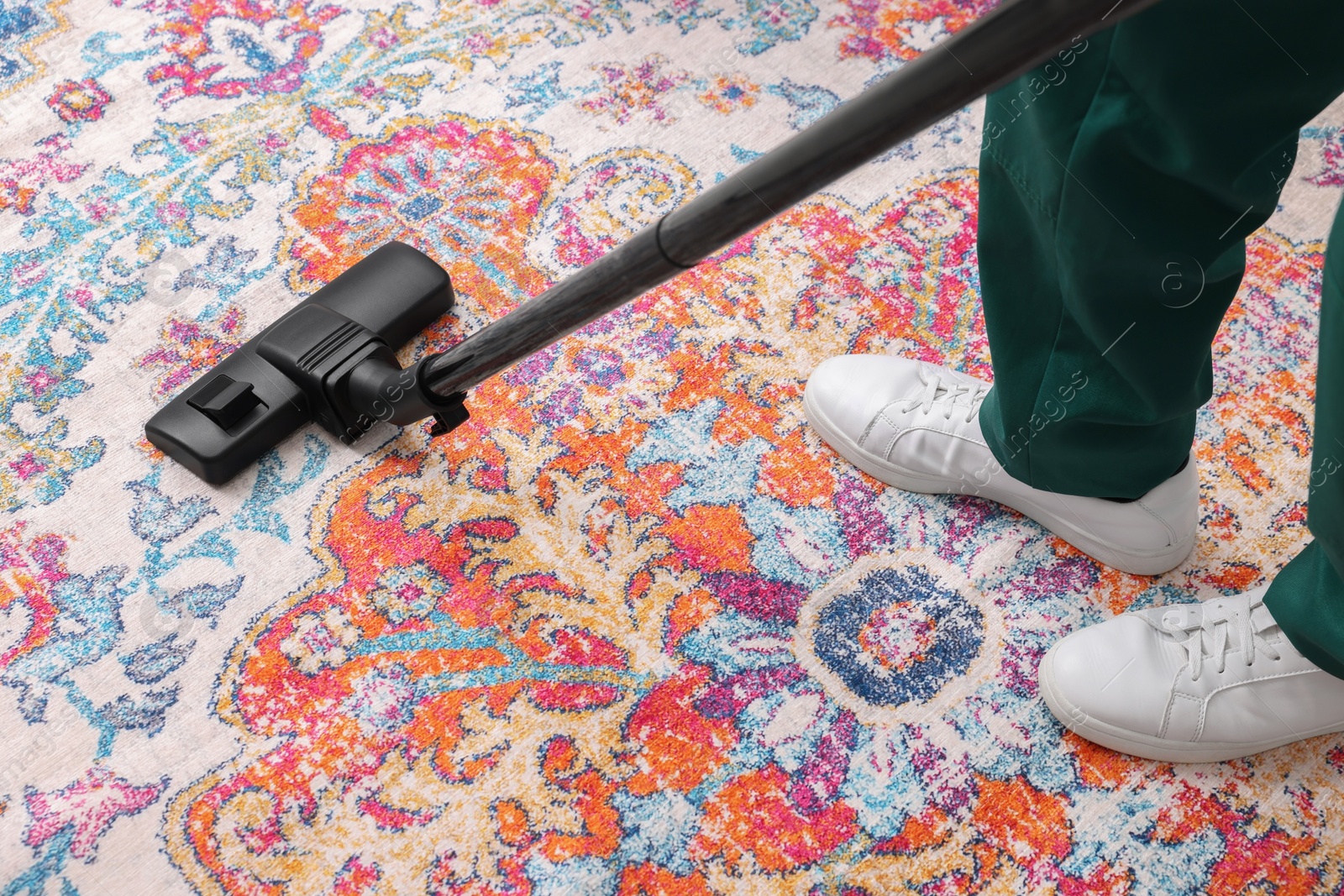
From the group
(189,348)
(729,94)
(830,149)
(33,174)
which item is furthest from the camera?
(729,94)

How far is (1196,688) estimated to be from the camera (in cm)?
88

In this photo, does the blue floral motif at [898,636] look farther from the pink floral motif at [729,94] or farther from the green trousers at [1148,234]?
the pink floral motif at [729,94]

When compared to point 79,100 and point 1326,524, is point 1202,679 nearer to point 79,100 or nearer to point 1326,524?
point 1326,524

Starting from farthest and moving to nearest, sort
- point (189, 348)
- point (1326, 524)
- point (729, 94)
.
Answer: point (729, 94) → point (189, 348) → point (1326, 524)

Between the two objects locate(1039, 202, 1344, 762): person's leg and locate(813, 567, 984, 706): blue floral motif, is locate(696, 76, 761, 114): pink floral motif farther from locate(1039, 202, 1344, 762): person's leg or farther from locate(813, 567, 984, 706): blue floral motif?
locate(1039, 202, 1344, 762): person's leg

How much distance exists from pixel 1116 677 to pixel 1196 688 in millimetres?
67

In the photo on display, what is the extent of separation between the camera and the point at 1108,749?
3.01ft

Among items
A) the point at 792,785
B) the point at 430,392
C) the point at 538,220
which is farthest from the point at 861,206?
the point at 792,785

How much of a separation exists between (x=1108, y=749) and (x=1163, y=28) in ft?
2.04

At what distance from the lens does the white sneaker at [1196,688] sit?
2.84ft

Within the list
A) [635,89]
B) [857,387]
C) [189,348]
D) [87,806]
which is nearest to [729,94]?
[635,89]

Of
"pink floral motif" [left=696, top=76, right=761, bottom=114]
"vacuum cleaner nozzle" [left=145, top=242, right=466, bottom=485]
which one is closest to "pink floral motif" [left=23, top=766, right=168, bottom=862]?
"vacuum cleaner nozzle" [left=145, top=242, right=466, bottom=485]

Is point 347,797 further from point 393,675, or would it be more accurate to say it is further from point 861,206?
point 861,206

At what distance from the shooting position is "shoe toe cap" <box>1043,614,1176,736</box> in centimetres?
88
